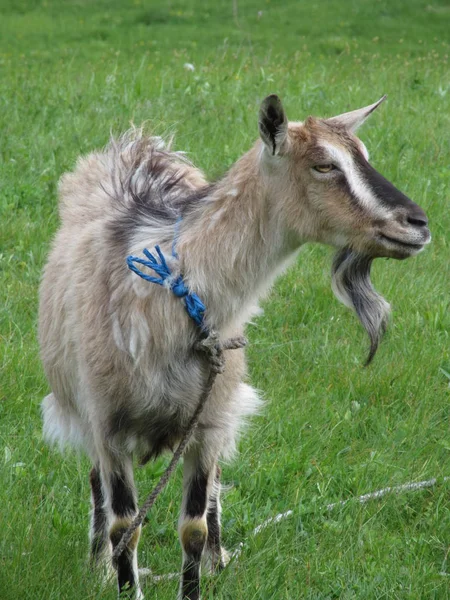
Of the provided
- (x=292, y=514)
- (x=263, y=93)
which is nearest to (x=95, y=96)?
(x=263, y=93)

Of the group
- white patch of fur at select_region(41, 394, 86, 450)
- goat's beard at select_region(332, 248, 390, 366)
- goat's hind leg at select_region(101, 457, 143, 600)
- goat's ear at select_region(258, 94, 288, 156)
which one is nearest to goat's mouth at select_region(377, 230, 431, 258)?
goat's beard at select_region(332, 248, 390, 366)

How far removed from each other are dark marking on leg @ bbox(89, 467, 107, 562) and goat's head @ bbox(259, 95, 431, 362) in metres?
1.58

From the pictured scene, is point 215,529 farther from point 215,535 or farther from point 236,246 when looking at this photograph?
point 236,246

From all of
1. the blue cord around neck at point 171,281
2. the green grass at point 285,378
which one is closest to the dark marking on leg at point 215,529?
the green grass at point 285,378

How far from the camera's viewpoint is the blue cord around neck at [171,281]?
3.44 m

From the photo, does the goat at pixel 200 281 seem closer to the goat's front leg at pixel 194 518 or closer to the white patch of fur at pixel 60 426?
the goat's front leg at pixel 194 518

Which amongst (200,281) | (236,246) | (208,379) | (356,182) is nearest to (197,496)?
(208,379)

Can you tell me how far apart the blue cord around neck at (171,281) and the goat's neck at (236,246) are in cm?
4

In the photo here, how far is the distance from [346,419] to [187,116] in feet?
14.1

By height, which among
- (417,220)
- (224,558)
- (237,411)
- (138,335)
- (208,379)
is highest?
(417,220)

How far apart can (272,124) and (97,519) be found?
1958 millimetres

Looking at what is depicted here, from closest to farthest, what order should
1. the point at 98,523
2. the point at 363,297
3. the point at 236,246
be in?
the point at 236,246 < the point at 363,297 < the point at 98,523

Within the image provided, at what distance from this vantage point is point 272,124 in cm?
339

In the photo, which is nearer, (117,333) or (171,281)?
(171,281)
